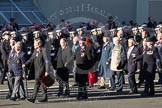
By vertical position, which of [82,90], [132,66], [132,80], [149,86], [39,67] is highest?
[132,66]

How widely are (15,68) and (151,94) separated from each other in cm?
404

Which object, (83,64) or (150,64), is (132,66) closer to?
(150,64)

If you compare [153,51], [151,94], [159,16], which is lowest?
[151,94]

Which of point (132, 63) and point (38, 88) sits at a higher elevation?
point (132, 63)

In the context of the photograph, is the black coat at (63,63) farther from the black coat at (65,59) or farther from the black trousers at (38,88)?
the black trousers at (38,88)

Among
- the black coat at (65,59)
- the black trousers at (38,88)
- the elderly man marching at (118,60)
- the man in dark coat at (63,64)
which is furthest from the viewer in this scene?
the elderly man marching at (118,60)

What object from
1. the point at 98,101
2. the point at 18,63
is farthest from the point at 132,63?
the point at 18,63


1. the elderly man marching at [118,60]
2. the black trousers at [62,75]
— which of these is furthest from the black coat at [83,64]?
the elderly man marching at [118,60]

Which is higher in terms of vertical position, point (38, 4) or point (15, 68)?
point (38, 4)

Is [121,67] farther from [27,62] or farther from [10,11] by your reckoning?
[10,11]

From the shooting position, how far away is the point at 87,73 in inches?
589

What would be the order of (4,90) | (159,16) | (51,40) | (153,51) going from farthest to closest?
(159,16) → (51,40) → (4,90) → (153,51)

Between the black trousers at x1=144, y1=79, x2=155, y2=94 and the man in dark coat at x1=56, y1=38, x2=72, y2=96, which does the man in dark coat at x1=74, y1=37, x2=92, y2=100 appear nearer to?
the man in dark coat at x1=56, y1=38, x2=72, y2=96

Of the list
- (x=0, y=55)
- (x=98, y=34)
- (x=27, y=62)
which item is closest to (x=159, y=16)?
(x=98, y=34)
